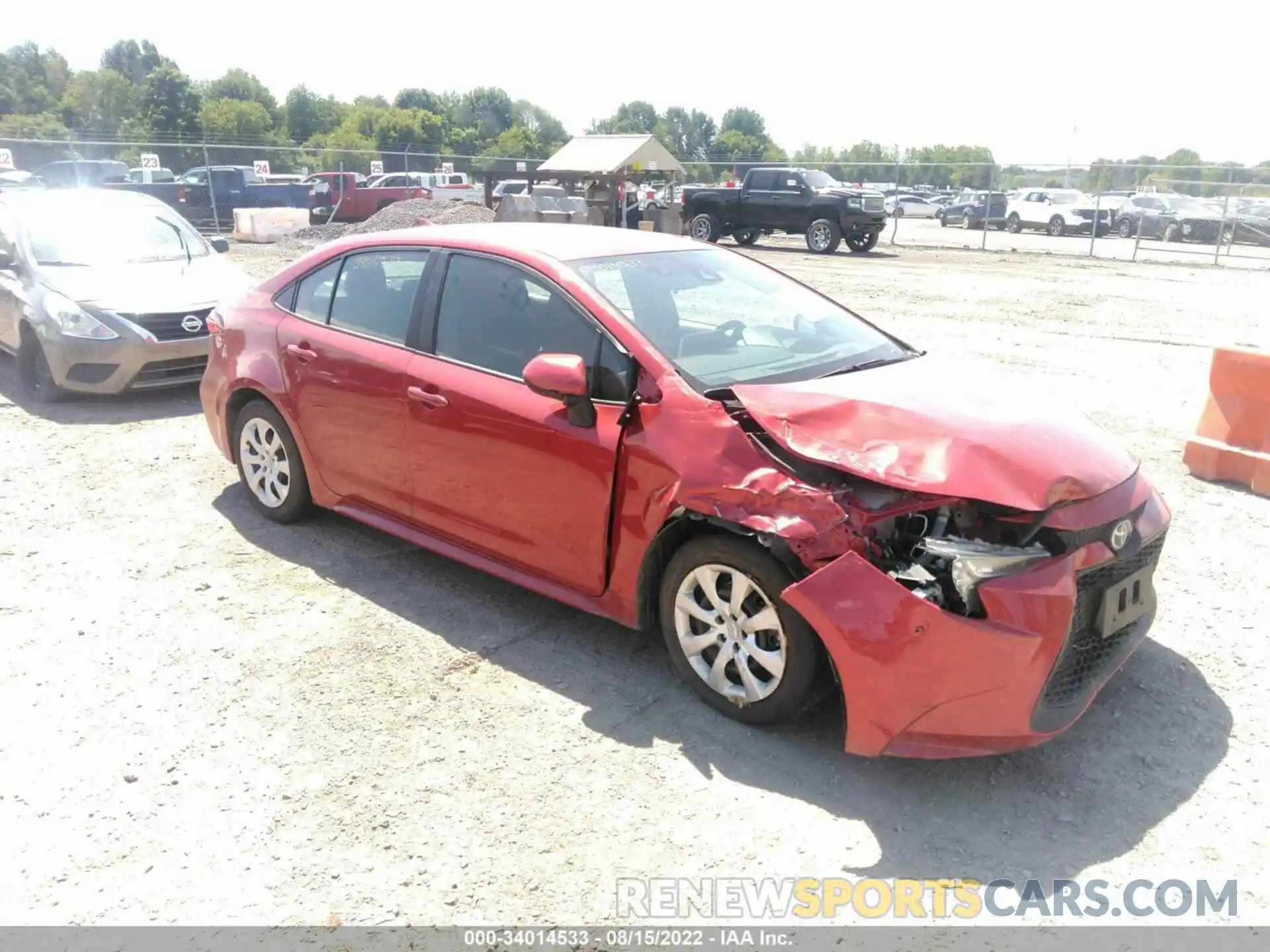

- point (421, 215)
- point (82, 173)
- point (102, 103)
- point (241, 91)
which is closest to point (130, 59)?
Result: point (241, 91)

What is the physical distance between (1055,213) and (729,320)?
32.4m

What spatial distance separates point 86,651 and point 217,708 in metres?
0.88

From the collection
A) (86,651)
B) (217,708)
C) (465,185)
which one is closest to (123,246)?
(86,651)

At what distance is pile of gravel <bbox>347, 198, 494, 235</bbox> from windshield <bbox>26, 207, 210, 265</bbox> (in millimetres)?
12135

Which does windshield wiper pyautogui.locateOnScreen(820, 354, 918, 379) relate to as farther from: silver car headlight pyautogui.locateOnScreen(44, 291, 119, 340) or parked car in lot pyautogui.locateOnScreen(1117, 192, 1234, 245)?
parked car in lot pyautogui.locateOnScreen(1117, 192, 1234, 245)

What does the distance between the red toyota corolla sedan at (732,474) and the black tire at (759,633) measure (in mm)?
10

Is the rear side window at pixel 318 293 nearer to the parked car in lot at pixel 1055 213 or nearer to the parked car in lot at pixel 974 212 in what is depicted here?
the parked car in lot at pixel 1055 213

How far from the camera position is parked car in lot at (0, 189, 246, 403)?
782 cm

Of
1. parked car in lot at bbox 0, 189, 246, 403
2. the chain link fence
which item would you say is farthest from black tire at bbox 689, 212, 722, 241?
parked car in lot at bbox 0, 189, 246, 403

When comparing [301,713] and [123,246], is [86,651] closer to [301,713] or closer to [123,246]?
[301,713]

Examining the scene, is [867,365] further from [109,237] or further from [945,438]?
[109,237]

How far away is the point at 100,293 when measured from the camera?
8.04m

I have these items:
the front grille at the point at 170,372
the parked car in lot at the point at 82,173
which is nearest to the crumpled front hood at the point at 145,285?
the front grille at the point at 170,372

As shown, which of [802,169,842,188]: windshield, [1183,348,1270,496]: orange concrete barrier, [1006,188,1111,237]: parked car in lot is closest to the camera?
[1183,348,1270,496]: orange concrete barrier
